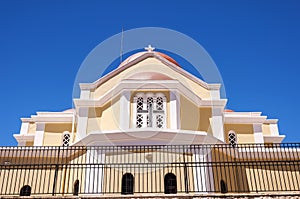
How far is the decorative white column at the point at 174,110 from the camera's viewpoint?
1759 centimetres

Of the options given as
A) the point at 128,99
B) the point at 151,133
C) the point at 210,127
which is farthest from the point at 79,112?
the point at 210,127

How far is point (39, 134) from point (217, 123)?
38.6 feet

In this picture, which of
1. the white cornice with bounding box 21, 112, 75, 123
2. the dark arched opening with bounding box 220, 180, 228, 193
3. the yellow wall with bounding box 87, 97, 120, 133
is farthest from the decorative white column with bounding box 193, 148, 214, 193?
the white cornice with bounding box 21, 112, 75, 123

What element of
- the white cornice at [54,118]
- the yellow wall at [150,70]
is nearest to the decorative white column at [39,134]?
the white cornice at [54,118]

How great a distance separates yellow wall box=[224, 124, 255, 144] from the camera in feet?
71.1

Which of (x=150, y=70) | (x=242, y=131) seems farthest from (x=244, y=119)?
(x=150, y=70)

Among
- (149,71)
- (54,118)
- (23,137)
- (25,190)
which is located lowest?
(25,190)

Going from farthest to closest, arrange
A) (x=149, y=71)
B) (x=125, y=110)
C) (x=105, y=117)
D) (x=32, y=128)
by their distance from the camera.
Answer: (x=32, y=128) → (x=149, y=71) → (x=105, y=117) → (x=125, y=110)

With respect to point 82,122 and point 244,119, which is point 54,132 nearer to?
point 82,122

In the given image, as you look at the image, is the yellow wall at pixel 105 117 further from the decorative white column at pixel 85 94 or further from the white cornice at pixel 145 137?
the white cornice at pixel 145 137

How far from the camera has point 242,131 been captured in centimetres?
2205

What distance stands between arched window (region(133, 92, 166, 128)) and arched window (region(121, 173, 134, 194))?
3816 mm

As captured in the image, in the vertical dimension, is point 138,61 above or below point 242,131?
above

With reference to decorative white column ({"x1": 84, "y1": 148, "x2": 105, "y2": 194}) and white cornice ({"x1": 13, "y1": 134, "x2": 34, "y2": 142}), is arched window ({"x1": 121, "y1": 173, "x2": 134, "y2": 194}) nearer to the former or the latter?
decorative white column ({"x1": 84, "y1": 148, "x2": 105, "y2": 194})
